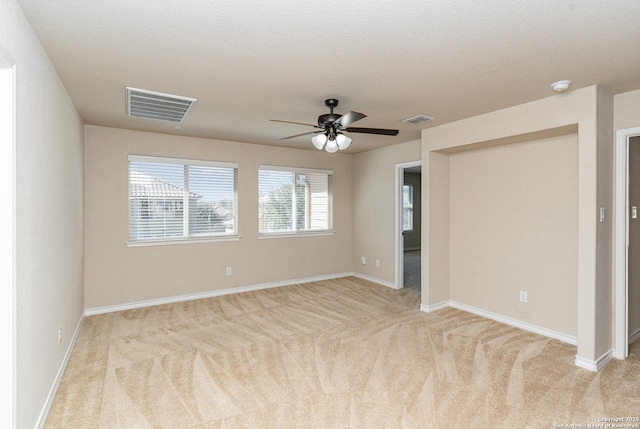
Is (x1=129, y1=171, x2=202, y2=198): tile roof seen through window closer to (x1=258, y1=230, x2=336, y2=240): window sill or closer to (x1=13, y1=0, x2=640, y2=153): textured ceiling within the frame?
(x1=13, y1=0, x2=640, y2=153): textured ceiling

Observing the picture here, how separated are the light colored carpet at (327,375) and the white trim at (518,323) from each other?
4.9 inches

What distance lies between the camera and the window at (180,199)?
A: 4.63 meters

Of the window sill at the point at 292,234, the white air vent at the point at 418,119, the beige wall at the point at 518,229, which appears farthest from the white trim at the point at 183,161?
the beige wall at the point at 518,229

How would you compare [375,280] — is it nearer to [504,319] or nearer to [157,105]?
[504,319]

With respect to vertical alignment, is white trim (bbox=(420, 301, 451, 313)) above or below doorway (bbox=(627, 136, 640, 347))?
below

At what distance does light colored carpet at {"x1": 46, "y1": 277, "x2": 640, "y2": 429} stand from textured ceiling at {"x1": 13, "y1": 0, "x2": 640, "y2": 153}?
236 centimetres

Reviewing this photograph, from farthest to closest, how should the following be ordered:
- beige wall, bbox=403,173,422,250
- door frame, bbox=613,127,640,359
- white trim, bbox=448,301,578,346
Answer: beige wall, bbox=403,173,422,250 < white trim, bbox=448,301,578,346 < door frame, bbox=613,127,640,359

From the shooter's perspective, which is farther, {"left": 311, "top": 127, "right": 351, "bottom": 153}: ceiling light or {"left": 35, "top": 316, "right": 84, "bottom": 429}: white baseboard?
{"left": 311, "top": 127, "right": 351, "bottom": 153}: ceiling light

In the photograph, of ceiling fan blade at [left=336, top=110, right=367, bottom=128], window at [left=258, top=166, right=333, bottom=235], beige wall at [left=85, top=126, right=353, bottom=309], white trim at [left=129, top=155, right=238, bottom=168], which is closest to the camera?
ceiling fan blade at [left=336, top=110, right=367, bottom=128]

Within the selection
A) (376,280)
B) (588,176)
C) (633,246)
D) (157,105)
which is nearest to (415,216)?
(376,280)

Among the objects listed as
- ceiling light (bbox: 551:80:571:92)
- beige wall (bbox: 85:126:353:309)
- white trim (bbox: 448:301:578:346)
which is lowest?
white trim (bbox: 448:301:578:346)

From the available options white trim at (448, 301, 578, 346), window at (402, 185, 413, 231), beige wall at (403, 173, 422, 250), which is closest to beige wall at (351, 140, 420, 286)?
white trim at (448, 301, 578, 346)

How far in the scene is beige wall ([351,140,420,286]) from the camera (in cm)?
564

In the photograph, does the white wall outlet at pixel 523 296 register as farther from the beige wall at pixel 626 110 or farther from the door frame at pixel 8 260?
the door frame at pixel 8 260
